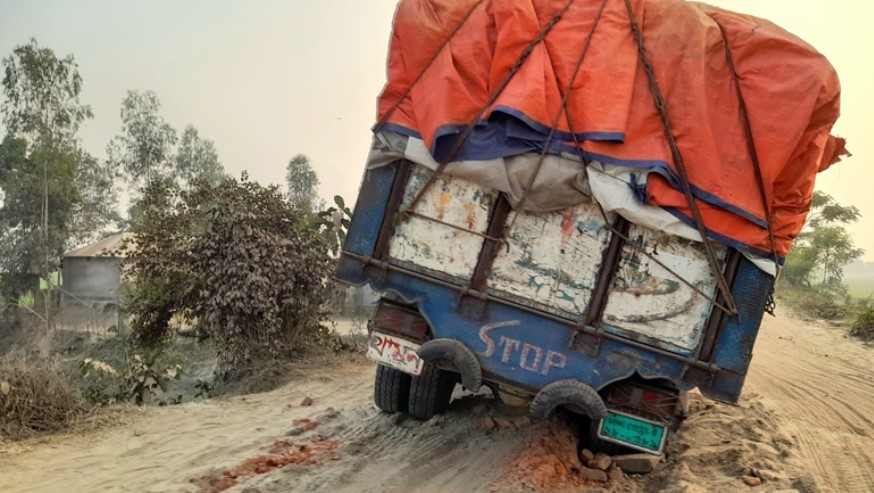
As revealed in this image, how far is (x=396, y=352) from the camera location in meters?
4.18

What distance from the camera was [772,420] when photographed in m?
6.00

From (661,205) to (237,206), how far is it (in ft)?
21.3

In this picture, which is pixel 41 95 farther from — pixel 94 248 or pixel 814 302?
pixel 814 302

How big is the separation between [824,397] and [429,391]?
18.2ft

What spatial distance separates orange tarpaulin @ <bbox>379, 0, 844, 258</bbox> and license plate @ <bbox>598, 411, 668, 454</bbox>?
4.18ft

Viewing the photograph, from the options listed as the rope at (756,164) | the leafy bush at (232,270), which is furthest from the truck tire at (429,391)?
the leafy bush at (232,270)

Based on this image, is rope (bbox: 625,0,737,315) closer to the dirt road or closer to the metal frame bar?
the metal frame bar

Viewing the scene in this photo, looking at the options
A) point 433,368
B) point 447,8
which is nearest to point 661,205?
point 447,8

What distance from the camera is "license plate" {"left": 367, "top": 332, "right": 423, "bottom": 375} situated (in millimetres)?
4156

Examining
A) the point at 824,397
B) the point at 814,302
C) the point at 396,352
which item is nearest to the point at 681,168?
the point at 396,352

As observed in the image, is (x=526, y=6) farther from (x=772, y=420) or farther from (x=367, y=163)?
(x=772, y=420)

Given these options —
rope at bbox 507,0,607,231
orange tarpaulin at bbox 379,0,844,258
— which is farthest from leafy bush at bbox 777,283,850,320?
rope at bbox 507,0,607,231

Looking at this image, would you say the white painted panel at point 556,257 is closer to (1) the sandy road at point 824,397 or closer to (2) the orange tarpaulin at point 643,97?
(2) the orange tarpaulin at point 643,97

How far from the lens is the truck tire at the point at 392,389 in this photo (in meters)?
5.12
